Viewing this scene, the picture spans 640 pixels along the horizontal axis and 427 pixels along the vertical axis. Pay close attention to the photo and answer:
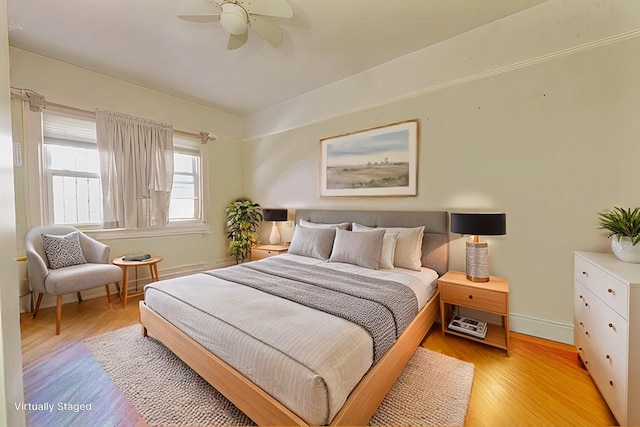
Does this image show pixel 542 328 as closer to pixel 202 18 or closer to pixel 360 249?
pixel 360 249

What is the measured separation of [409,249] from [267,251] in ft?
6.93

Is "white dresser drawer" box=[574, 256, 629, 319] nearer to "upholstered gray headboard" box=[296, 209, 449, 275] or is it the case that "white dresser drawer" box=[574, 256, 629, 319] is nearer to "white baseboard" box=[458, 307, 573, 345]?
"white baseboard" box=[458, 307, 573, 345]

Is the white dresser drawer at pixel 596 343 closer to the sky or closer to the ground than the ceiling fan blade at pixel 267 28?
closer to the ground

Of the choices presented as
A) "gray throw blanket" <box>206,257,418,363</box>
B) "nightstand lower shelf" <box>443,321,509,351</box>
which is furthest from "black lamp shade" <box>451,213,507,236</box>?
"nightstand lower shelf" <box>443,321,509,351</box>

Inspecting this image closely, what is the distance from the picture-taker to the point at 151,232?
3758 mm

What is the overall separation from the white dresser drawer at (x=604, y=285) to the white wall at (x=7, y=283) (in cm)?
234

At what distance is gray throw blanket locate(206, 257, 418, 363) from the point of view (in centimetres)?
156

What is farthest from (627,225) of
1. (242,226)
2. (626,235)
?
(242,226)

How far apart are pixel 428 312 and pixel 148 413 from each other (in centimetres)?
209

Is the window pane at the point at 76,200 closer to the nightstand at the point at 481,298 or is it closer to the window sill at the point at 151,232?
the window sill at the point at 151,232

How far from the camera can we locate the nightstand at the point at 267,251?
12.5ft

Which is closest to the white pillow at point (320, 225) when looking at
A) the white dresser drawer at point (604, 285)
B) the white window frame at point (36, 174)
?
the white dresser drawer at point (604, 285)

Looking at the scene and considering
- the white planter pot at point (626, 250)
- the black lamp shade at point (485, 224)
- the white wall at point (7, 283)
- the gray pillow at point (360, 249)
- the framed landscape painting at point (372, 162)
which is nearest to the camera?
the white wall at point (7, 283)

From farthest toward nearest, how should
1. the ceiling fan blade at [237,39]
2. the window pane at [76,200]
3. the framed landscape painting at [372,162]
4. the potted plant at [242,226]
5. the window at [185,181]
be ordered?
the potted plant at [242,226], the window at [185,181], the window pane at [76,200], the framed landscape painting at [372,162], the ceiling fan blade at [237,39]
